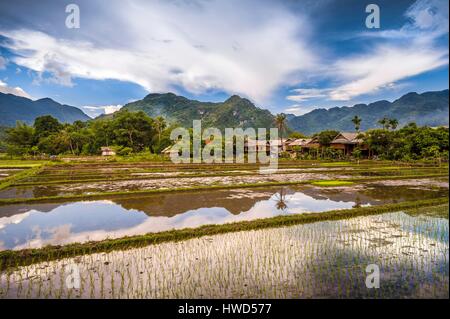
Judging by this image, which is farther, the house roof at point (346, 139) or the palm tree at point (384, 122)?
the palm tree at point (384, 122)

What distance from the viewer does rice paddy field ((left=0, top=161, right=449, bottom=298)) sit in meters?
5.12

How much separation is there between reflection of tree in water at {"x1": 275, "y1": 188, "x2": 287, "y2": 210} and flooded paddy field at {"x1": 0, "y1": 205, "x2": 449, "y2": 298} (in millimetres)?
3547

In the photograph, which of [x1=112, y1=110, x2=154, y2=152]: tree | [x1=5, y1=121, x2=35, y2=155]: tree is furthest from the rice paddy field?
[x1=112, y1=110, x2=154, y2=152]: tree

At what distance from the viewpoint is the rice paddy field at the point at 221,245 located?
16.8ft

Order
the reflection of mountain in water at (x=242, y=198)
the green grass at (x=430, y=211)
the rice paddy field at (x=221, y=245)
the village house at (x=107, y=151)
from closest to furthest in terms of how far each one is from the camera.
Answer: the rice paddy field at (x=221, y=245), the green grass at (x=430, y=211), the reflection of mountain in water at (x=242, y=198), the village house at (x=107, y=151)

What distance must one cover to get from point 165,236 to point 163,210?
12.2ft

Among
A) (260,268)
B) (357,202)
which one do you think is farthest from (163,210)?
(357,202)

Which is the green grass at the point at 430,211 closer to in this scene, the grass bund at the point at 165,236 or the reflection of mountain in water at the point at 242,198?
the grass bund at the point at 165,236

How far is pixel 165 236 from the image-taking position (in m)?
8.02

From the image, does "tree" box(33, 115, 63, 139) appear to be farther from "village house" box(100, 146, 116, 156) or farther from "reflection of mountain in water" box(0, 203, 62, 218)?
"reflection of mountain in water" box(0, 203, 62, 218)

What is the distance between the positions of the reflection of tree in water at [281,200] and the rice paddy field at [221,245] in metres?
0.08

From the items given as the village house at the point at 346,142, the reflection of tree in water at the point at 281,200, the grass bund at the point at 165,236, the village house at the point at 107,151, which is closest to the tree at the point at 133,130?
the village house at the point at 107,151
